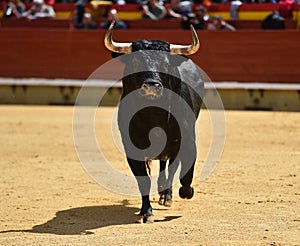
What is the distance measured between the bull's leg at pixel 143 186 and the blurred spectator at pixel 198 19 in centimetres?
652

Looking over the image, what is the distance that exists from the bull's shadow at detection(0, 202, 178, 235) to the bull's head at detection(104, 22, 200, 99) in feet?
2.62

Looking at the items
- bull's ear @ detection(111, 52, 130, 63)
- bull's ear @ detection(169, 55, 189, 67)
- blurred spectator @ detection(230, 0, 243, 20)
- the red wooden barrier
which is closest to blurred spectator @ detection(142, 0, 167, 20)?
the red wooden barrier

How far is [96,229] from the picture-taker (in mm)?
4727

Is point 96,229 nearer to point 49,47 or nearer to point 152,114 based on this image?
point 152,114

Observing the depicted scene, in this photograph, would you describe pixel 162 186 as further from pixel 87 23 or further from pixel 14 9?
pixel 14 9

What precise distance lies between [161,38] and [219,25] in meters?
0.90

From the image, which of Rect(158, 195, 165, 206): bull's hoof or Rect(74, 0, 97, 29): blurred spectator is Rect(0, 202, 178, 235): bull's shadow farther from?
Rect(74, 0, 97, 29): blurred spectator

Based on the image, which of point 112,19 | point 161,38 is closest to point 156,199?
point 112,19

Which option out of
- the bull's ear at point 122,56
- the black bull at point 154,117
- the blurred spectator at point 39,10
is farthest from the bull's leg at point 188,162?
the blurred spectator at point 39,10

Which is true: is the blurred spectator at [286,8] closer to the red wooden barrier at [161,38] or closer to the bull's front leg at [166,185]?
the red wooden barrier at [161,38]

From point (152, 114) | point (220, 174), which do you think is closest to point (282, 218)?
point (152, 114)

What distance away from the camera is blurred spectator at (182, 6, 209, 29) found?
38.0 ft

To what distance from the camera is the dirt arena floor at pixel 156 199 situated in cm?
446

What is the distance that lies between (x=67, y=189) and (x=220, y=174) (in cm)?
134
